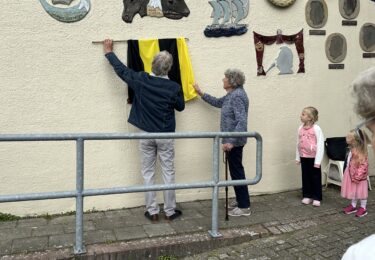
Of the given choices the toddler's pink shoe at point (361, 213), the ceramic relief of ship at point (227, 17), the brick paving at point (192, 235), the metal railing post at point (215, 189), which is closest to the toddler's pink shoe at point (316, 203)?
the brick paving at point (192, 235)

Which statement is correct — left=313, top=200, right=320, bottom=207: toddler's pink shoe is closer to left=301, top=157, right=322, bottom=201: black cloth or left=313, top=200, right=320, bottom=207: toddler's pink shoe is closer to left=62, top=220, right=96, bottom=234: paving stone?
left=301, top=157, right=322, bottom=201: black cloth

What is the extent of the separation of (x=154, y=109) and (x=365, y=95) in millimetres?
3137

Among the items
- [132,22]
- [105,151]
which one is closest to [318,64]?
[132,22]

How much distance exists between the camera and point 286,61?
571cm

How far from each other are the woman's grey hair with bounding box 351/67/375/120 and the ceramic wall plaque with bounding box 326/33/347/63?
4.52 meters

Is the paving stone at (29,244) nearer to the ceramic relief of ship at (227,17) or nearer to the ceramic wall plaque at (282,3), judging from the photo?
the ceramic relief of ship at (227,17)

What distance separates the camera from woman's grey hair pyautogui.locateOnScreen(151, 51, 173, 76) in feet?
15.1

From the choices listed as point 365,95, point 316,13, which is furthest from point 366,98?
point 316,13

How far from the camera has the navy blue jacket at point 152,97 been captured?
15.1ft

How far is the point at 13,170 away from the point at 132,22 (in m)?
1.90

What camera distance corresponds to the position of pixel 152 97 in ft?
15.1

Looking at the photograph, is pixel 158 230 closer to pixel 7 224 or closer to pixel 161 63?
pixel 7 224

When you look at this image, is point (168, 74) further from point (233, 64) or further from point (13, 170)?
point (13, 170)

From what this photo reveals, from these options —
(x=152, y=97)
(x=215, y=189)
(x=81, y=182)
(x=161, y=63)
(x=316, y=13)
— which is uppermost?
(x=316, y=13)
